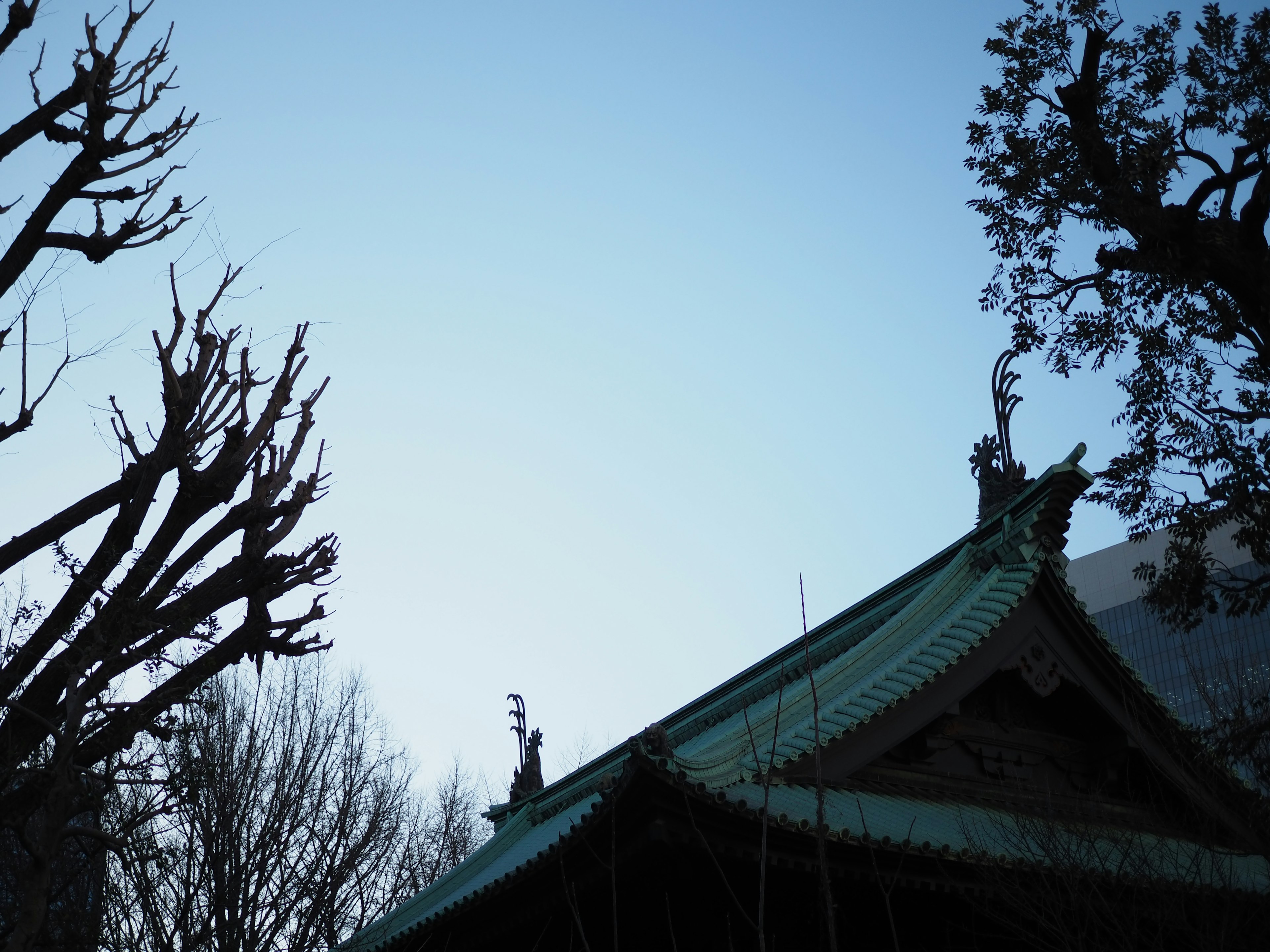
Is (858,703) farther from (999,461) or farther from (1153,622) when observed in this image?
(1153,622)

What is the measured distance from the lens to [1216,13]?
29.2 ft

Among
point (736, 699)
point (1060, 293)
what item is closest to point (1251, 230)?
point (1060, 293)

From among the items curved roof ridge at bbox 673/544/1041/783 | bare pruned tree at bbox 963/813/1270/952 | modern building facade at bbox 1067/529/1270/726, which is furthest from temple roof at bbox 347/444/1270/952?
modern building facade at bbox 1067/529/1270/726

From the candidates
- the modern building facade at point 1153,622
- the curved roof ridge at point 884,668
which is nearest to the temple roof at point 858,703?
the curved roof ridge at point 884,668

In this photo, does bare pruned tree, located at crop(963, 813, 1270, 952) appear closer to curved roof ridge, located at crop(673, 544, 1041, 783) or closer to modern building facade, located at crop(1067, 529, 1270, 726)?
curved roof ridge, located at crop(673, 544, 1041, 783)

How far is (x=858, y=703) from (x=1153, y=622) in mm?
48618

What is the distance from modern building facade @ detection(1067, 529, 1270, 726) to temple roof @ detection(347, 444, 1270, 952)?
19032 mm

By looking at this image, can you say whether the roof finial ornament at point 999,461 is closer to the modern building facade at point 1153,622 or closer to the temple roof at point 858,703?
the temple roof at point 858,703

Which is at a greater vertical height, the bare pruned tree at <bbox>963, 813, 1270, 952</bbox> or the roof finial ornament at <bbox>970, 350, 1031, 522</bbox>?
the roof finial ornament at <bbox>970, 350, 1031, 522</bbox>

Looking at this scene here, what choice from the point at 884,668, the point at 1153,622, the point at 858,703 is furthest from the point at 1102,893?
the point at 1153,622

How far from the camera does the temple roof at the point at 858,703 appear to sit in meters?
7.43

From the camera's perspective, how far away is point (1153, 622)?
51.6m

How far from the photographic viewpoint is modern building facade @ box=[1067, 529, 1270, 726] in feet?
137

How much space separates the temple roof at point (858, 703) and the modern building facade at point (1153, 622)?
19.0 metres
